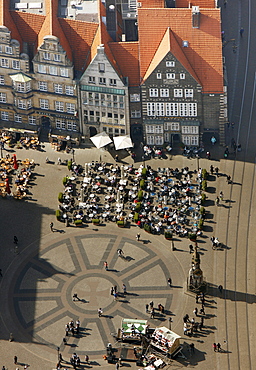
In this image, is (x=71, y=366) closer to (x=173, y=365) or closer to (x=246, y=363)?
(x=173, y=365)

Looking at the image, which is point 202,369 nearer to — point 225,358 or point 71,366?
point 225,358

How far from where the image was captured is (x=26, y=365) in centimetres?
19975

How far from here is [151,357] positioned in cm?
19988

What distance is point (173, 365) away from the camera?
652 feet

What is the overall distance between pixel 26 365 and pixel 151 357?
2093 centimetres

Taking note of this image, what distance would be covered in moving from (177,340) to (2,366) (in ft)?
97.1

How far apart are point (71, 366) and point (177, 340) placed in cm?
1821

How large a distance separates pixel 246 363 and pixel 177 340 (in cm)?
1206

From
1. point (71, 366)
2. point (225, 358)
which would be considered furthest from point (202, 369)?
point (71, 366)

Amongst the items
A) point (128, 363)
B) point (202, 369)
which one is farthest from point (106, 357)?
point (202, 369)

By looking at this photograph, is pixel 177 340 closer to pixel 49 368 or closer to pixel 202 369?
pixel 202 369

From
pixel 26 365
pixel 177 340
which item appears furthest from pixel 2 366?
pixel 177 340

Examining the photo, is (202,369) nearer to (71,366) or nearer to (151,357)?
(151,357)

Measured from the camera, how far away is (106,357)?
19988 cm
